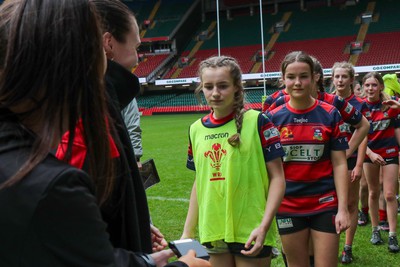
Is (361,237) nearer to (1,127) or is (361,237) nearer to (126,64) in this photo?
(126,64)

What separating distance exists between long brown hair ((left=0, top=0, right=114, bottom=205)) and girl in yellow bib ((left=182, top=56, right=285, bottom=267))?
1657 millimetres

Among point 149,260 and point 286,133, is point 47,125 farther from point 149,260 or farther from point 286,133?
point 286,133

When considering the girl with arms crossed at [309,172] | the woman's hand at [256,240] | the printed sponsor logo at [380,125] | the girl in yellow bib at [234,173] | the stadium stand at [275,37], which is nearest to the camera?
the woman's hand at [256,240]

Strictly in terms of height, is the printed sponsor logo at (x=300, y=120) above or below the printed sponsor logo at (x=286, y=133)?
above

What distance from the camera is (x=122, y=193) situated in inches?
56.0

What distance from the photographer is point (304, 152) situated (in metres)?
3.34

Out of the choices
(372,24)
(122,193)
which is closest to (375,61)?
(372,24)

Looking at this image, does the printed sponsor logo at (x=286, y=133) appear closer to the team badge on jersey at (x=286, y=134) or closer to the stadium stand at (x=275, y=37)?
the team badge on jersey at (x=286, y=134)

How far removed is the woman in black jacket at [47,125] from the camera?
101 cm

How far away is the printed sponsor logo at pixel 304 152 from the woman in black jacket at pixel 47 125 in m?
2.34

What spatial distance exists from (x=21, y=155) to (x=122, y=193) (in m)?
0.43

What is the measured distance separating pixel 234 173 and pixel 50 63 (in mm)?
1816

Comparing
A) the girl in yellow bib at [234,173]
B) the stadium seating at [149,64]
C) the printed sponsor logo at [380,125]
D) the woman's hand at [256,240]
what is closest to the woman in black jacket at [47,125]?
the woman's hand at [256,240]

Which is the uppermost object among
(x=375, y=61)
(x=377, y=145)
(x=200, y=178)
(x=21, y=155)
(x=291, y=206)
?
(x=21, y=155)
